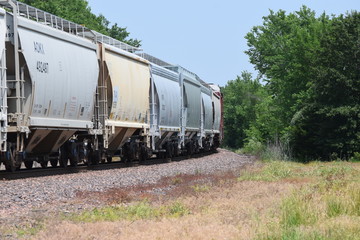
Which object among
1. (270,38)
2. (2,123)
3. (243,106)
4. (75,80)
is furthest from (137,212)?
(243,106)

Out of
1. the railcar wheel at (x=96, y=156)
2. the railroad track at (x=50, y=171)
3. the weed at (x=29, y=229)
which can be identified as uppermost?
the railcar wheel at (x=96, y=156)

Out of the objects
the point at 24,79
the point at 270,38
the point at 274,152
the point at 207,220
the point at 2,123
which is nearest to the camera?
the point at 207,220

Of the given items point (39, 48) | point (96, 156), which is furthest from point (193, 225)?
point (96, 156)

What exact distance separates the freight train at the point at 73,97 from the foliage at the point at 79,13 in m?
25.7

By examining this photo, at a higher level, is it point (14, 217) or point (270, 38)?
point (270, 38)

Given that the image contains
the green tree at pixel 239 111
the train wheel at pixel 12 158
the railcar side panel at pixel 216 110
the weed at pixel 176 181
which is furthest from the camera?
the green tree at pixel 239 111

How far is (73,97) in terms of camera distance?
61.4 ft

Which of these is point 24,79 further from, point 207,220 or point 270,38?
point 270,38

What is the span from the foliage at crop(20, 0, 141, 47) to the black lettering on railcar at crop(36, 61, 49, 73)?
1463 inches

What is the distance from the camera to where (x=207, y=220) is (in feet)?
28.1

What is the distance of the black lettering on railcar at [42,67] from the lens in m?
16.5

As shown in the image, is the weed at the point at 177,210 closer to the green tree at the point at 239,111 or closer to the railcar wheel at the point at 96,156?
the railcar wheel at the point at 96,156

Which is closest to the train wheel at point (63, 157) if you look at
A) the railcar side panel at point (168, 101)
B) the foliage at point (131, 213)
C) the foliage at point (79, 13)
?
the railcar side panel at point (168, 101)

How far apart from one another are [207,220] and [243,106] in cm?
9861
